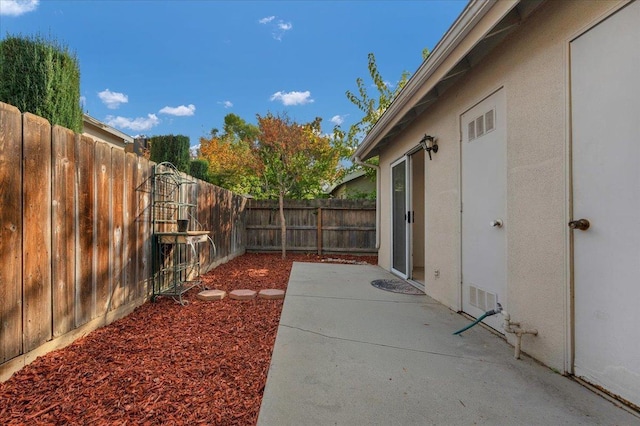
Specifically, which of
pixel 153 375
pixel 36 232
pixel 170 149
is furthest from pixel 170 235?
pixel 170 149

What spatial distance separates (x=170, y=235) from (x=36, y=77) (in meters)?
3.00

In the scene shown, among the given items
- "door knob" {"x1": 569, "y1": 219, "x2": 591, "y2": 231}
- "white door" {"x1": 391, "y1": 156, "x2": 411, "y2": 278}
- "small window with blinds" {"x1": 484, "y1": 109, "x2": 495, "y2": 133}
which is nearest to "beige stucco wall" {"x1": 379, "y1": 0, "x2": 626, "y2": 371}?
"door knob" {"x1": 569, "y1": 219, "x2": 591, "y2": 231}

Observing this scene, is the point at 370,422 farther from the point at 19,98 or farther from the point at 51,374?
the point at 19,98

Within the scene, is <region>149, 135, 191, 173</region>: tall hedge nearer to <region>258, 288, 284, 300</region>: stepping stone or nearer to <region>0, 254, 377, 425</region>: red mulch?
<region>258, 288, 284, 300</region>: stepping stone

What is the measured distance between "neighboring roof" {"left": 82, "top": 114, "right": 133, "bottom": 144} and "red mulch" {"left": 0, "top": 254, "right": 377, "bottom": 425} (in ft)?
26.5

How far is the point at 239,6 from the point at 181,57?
21.2 feet

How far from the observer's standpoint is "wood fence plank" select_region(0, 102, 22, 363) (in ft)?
5.67

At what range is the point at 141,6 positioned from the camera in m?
8.02

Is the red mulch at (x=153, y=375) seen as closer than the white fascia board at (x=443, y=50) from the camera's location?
Yes

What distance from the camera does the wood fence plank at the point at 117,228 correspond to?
9.21 feet

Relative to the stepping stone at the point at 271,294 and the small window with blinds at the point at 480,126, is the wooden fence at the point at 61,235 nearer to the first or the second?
the stepping stone at the point at 271,294

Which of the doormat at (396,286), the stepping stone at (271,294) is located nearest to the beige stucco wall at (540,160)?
the doormat at (396,286)

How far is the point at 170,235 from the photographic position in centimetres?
357

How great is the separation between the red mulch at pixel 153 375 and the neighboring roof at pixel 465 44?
2875 mm
